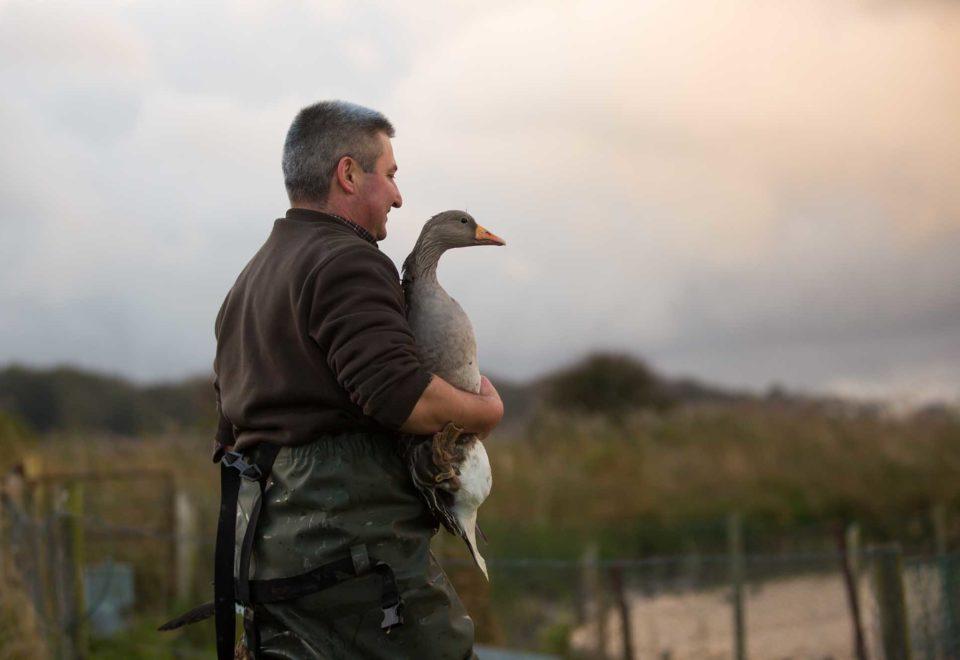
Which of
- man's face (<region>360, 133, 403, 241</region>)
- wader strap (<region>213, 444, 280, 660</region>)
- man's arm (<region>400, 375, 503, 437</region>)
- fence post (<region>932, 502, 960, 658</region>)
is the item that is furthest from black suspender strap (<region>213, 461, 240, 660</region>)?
fence post (<region>932, 502, 960, 658</region>)

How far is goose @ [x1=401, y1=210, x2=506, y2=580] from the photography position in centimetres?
280

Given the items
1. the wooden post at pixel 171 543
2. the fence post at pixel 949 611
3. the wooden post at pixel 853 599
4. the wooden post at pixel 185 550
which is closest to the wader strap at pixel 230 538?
the wooden post at pixel 853 599

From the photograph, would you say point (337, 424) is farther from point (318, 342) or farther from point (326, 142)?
point (326, 142)

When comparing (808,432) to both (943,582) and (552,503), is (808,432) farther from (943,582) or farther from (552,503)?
(943,582)

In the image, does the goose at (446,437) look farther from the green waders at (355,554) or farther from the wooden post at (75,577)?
the wooden post at (75,577)

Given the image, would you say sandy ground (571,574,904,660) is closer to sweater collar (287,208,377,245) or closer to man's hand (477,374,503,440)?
man's hand (477,374,503,440)

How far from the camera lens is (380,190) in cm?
303

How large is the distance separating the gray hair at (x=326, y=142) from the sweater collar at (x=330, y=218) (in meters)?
0.04

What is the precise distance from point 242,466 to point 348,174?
0.78 m

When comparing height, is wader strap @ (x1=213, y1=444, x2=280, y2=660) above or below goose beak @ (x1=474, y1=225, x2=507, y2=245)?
below

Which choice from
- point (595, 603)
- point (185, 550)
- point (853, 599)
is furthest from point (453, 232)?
point (185, 550)

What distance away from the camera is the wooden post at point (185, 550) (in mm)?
10496

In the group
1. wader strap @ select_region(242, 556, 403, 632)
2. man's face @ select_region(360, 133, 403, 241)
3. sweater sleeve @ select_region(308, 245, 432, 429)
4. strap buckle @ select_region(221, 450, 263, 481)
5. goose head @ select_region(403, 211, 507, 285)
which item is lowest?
wader strap @ select_region(242, 556, 403, 632)

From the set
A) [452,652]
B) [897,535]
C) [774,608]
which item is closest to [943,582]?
[452,652]
